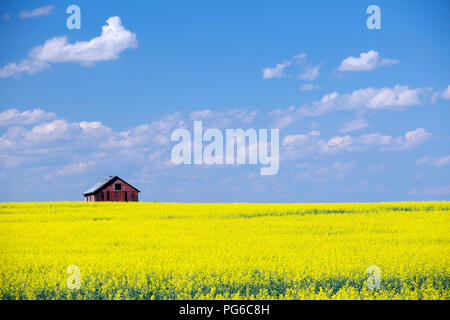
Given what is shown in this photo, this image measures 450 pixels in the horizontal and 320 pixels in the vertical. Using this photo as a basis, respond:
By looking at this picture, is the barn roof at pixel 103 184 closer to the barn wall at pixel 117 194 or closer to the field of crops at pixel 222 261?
the barn wall at pixel 117 194

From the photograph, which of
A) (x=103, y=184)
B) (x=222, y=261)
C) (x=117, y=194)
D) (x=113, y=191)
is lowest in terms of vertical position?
(x=222, y=261)

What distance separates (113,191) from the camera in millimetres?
54344

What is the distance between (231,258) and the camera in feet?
41.4

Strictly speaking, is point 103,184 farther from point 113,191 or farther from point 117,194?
point 117,194

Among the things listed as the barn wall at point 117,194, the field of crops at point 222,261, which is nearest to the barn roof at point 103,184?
the barn wall at point 117,194

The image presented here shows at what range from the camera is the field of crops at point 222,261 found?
10453 mm

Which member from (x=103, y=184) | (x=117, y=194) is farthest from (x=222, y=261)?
(x=103, y=184)

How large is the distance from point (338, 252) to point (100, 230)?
453 inches

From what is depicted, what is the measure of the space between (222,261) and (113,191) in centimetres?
4398

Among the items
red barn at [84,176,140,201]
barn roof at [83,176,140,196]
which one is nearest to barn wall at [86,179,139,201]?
red barn at [84,176,140,201]

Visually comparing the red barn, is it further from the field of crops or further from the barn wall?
the field of crops
